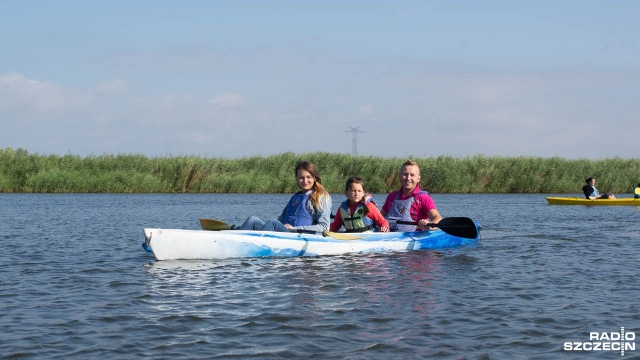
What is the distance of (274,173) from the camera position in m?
35.4

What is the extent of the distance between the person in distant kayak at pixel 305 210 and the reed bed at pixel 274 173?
76.2ft

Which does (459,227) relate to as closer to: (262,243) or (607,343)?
(262,243)

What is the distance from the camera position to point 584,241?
1362cm

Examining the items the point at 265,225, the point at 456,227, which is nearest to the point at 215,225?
the point at 265,225

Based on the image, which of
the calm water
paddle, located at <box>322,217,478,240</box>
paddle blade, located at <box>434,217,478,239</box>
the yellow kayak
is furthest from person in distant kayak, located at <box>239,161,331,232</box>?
the yellow kayak

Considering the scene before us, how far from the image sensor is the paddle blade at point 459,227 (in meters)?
11.8

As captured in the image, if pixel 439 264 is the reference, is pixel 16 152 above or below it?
above

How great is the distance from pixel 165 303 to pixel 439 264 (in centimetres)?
429

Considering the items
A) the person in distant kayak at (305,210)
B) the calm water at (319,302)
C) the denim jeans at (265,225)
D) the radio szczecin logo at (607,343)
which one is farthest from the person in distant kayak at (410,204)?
the radio szczecin logo at (607,343)

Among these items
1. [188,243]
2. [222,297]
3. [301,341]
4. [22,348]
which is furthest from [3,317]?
[188,243]

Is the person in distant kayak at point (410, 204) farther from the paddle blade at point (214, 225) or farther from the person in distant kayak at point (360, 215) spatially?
the paddle blade at point (214, 225)

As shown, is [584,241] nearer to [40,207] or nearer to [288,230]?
[288,230]

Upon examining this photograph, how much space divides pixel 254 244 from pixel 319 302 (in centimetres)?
321

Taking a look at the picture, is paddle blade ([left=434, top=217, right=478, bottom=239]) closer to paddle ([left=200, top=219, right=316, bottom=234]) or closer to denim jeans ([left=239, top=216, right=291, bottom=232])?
denim jeans ([left=239, top=216, right=291, bottom=232])
